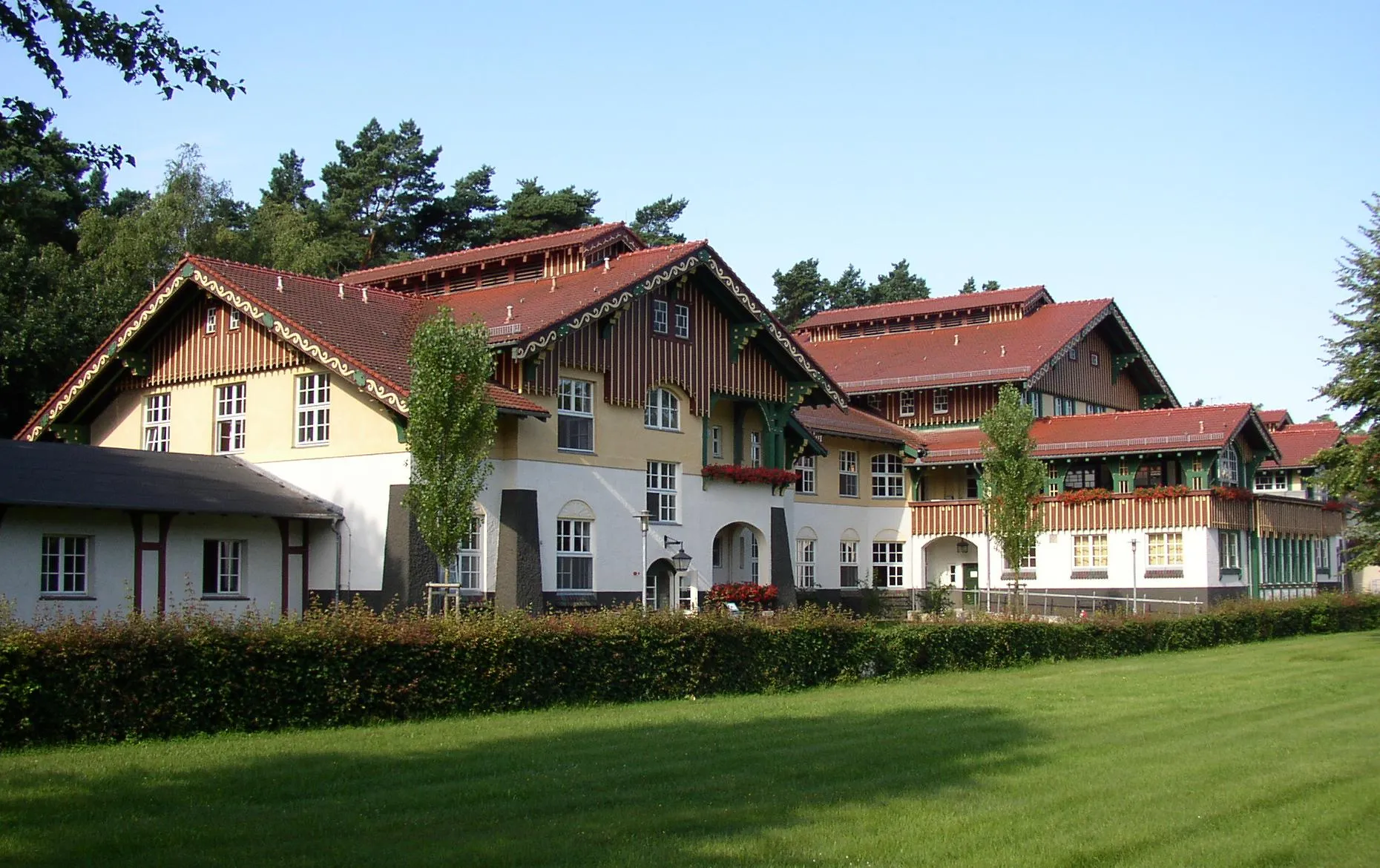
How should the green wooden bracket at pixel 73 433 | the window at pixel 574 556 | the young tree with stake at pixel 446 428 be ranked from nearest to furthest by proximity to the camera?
the young tree with stake at pixel 446 428
the window at pixel 574 556
the green wooden bracket at pixel 73 433

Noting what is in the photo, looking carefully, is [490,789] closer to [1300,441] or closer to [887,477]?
[887,477]

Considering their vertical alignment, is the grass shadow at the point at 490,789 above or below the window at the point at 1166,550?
below

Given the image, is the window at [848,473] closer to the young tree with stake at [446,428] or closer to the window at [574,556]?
the window at [574,556]

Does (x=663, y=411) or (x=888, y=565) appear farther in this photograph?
(x=888, y=565)

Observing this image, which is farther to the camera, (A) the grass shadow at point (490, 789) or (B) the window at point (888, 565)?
(B) the window at point (888, 565)

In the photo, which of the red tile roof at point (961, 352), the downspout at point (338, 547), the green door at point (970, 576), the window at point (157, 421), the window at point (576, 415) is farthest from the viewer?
the red tile roof at point (961, 352)

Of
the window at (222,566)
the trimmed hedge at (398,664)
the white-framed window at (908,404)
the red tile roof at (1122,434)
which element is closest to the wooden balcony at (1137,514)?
the red tile roof at (1122,434)

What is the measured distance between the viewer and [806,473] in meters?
45.1

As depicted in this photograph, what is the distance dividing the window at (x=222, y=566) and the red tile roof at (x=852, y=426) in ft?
59.5

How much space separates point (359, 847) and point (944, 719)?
9990mm

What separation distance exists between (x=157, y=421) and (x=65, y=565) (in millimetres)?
7868

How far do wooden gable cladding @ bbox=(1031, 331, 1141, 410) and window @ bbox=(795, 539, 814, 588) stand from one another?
30.5ft

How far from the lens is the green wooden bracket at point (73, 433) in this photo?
3531 centimetres

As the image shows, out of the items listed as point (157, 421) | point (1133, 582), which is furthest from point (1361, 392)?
point (157, 421)
